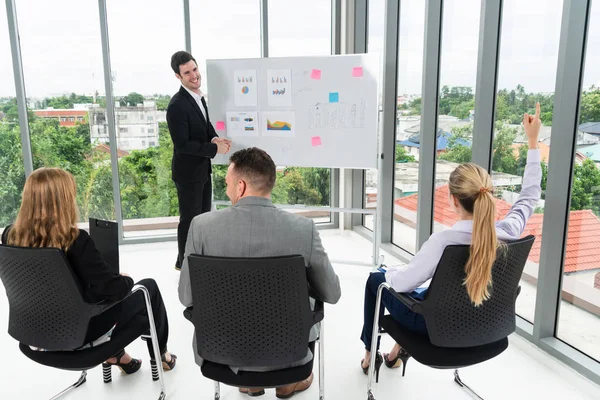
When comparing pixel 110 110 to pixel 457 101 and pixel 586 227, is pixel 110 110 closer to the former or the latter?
pixel 457 101

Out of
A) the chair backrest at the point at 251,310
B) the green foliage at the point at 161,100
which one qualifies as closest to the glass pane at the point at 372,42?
the green foliage at the point at 161,100

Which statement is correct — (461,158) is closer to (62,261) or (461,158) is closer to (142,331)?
(142,331)

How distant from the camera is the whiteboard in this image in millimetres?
3973

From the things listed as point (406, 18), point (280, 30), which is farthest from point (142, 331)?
point (280, 30)

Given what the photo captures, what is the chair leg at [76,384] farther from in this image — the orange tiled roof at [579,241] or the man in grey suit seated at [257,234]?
the orange tiled roof at [579,241]

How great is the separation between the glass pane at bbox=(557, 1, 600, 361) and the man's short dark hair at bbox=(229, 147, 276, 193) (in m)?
1.73

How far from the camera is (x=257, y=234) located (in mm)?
1795

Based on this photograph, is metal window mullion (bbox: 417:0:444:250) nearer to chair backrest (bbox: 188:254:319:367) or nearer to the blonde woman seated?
chair backrest (bbox: 188:254:319:367)

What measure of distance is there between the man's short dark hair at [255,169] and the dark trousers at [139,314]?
2.68 ft

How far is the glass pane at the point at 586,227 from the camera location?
2482mm

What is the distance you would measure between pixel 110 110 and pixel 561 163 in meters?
4.07

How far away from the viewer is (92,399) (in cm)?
239

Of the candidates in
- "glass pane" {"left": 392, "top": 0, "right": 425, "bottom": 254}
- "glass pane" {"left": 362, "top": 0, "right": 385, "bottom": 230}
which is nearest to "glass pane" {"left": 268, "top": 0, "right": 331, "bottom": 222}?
"glass pane" {"left": 362, "top": 0, "right": 385, "bottom": 230}

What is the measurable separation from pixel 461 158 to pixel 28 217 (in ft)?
9.37
